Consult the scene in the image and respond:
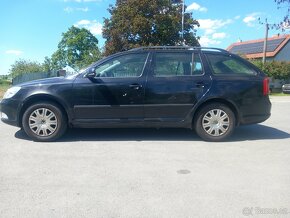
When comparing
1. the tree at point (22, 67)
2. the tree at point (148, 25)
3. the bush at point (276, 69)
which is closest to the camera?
the tree at point (148, 25)

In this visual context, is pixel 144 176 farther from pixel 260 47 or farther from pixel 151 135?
pixel 260 47

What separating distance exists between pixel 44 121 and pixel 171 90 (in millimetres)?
2426

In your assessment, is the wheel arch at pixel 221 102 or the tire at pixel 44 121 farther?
the wheel arch at pixel 221 102

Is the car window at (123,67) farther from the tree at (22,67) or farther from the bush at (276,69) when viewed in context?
the tree at (22,67)

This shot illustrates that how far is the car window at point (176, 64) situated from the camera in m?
6.34

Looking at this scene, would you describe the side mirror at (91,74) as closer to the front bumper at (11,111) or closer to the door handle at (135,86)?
the door handle at (135,86)

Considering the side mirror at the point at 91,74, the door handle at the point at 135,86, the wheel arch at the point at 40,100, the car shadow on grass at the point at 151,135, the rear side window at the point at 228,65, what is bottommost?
the car shadow on grass at the point at 151,135

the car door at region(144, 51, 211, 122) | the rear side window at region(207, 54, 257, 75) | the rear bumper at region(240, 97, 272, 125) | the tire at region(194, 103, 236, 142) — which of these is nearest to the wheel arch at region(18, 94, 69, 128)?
the car door at region(144, 51, 211, 122)

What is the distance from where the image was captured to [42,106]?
615 centimetres

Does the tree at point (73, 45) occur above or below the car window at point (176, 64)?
above

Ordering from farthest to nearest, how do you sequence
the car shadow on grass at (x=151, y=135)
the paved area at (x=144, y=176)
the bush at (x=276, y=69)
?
the bush at (x=276, y=69) < the car shadow on grass at (x=151, y=135) < the paved area at (x=144, y=176)

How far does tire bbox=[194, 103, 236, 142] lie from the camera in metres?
6.32

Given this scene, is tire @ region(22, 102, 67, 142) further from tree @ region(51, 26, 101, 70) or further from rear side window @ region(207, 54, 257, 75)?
tree @ region(51, 26, 101, 70)

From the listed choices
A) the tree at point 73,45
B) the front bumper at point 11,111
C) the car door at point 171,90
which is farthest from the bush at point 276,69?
the tree at point 73,45
